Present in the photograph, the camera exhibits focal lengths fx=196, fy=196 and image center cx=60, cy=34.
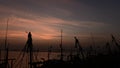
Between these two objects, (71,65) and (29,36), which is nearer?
(29,36)

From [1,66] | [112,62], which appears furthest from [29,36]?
[1,66]

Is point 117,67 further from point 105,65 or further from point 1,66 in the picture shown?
point 1,66

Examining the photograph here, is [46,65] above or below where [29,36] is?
below

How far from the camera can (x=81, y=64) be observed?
36094 mm

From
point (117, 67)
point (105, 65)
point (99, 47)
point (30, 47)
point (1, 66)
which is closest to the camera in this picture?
point (30, 47)

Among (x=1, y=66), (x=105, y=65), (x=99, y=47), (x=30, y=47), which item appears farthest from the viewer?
(x=99, y=47)

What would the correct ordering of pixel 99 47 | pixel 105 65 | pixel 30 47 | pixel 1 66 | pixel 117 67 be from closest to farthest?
pixel 30 47 < pixel 117 67 < pixel 105 65 < pixel 1 66 < pixel 99 47

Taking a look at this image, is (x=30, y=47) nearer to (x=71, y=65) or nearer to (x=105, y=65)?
(x=71, y=65)

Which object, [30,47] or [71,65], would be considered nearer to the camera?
[30,47]

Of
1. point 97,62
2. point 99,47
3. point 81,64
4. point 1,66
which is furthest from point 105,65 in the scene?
point 99,47

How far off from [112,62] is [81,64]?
588 cm

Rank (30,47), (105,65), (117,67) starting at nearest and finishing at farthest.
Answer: (30,47) → (117,67) → (105,65)

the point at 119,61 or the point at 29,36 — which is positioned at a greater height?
the point at 29,36

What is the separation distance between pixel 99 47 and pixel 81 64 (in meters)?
75.3
